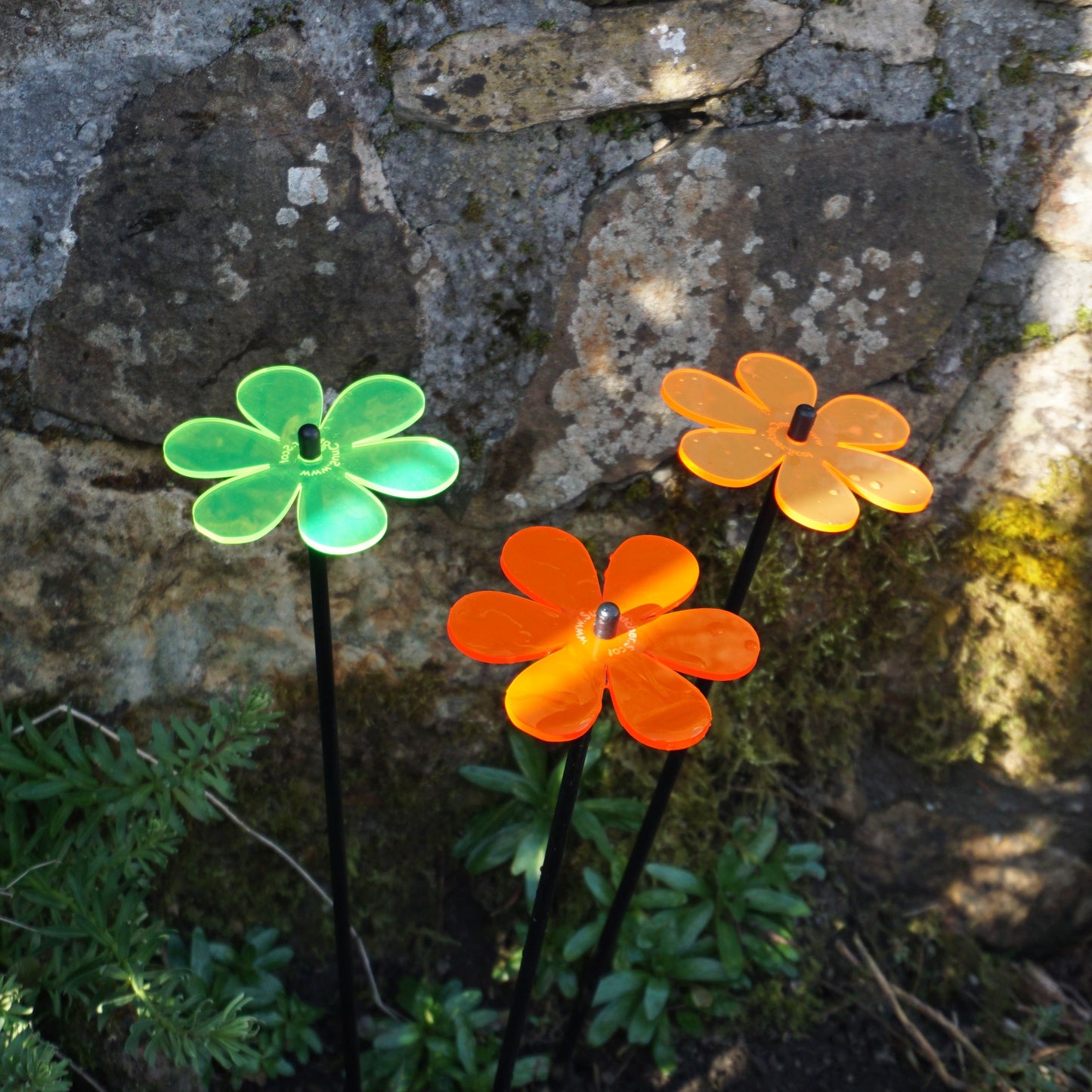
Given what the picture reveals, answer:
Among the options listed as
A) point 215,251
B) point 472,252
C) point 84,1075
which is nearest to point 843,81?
point 472,252

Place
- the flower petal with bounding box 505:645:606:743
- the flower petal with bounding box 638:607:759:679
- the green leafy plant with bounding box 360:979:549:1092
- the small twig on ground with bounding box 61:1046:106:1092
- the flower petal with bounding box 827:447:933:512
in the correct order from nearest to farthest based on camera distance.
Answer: the flower petal with bounding box 505:645:606:743
the flower petal with bounding box 638:607:759:679
the flower petal with bounding box 827:447:933:512
the small twig on ground with bounding box 61:1046:106:1092
the green leafy plant with bounding box 360:979:549:1092

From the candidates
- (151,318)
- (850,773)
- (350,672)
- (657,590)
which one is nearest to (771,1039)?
(850,773)

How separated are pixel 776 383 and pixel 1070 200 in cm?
87

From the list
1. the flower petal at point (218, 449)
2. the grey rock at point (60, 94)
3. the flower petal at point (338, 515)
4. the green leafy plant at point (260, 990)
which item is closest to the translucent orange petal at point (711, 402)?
the flower petal at point (338, 515)

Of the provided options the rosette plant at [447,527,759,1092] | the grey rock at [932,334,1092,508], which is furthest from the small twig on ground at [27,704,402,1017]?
the grey rock at [932,334,1092,508]

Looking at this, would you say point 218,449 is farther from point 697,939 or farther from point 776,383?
point 697,939

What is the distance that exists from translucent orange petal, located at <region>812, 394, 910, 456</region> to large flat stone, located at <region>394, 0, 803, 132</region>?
0.71 meters

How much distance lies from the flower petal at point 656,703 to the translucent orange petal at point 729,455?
0.90 feet

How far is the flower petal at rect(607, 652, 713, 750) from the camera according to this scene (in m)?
1.20

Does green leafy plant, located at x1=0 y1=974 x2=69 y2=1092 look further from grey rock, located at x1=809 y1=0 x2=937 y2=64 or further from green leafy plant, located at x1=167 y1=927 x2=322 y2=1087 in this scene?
grey rock, located at x1=809 y1=0 x2=937 y2=64

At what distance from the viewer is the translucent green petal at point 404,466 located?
1339 millimetres

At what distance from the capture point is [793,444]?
1462mm

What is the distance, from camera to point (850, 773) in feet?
8.06

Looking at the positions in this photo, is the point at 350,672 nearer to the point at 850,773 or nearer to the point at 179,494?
the point at 179,494
